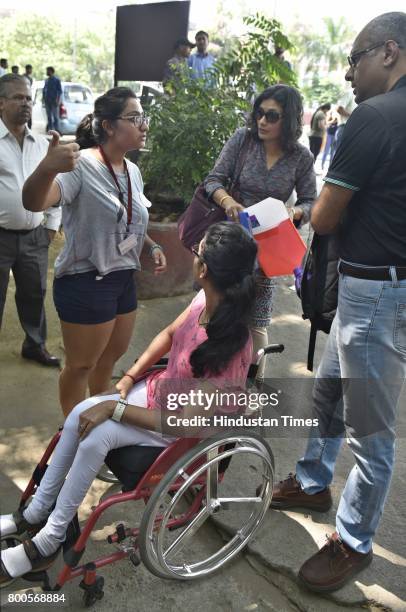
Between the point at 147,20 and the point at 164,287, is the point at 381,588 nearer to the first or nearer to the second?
the point at 164,287

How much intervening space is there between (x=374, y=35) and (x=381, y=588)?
2050mm

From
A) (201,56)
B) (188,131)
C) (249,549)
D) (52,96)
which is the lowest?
(249,549)

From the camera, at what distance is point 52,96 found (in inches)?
539

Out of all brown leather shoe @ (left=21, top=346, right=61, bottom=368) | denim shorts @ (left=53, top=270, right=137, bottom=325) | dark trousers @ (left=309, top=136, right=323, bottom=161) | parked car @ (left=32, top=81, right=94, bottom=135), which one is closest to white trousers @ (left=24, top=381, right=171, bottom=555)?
denim shorts @ (left=53, top=270, right=137, bottom=325)

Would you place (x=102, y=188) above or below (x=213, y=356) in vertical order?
above

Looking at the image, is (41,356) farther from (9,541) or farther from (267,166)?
(267,166)

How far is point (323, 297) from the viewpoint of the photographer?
2.17 meters

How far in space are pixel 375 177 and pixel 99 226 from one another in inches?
43.6

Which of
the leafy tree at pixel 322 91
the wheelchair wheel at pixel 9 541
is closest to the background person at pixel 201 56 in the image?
the wheelchair wheel at pixel 9 541

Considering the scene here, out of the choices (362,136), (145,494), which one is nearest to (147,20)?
(362,136)

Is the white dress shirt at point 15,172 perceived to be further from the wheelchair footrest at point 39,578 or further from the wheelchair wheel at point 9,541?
the wheelchair footrest at point 39,578

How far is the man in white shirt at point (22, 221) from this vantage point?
2.87m

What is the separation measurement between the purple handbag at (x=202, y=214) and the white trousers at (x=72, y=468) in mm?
1171

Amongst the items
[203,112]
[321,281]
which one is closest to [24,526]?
[321,281]
